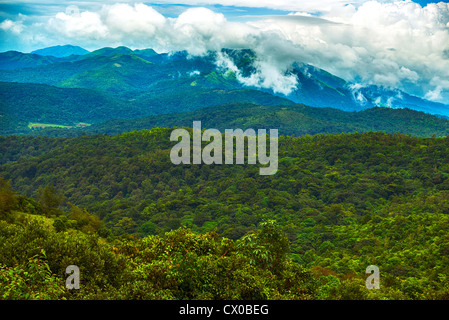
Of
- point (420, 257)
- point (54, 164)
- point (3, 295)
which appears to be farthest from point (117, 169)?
point (3, 295)

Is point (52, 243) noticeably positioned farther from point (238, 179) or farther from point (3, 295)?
point (238, 179)

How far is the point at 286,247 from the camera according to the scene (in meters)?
17.1

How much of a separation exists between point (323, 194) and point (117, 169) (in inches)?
2162

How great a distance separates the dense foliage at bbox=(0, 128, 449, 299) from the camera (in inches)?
491

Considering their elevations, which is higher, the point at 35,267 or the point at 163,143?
the point at 163,143

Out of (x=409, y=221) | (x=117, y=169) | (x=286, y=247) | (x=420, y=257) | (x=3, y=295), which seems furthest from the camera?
(x=117, y=169)

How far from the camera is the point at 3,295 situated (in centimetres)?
897

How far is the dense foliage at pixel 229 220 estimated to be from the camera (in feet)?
40.9

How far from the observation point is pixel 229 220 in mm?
61312

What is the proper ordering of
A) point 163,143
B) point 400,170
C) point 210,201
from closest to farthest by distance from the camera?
point 210,201, point 400,170, point 163,143

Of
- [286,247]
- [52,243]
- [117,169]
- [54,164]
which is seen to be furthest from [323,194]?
[54,164]
